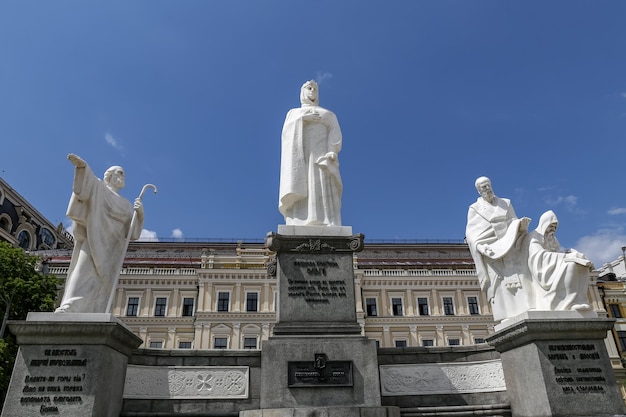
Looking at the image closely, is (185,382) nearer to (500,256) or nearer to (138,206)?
(138,206)

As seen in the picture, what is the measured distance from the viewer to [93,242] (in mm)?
6996

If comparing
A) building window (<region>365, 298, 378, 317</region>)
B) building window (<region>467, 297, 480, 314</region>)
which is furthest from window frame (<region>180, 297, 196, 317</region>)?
building window (<region>467, 297, 480, 314</region>)

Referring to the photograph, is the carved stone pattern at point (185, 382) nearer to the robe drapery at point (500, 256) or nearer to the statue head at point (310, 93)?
the robe drapery at point (500, 256)

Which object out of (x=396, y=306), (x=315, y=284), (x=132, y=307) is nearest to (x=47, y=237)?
(x=132, y=307)

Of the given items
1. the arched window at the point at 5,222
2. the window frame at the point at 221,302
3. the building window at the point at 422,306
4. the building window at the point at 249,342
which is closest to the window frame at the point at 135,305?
the window frame at the point at 221,302

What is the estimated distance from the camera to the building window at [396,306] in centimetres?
4310

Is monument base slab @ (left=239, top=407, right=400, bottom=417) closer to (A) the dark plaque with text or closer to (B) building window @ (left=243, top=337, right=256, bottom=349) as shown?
(A) the dark plaque with text

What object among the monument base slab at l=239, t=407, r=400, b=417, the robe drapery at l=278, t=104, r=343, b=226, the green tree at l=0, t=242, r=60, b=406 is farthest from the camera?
the green tree at l=0, t=242, r=60, b=406

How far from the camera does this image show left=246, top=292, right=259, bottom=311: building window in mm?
41750

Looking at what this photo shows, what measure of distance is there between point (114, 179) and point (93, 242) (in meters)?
1.38

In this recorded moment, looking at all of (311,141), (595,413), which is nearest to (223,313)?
(311,141)

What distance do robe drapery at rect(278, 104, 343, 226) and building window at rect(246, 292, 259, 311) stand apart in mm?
34594

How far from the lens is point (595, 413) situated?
6.31m

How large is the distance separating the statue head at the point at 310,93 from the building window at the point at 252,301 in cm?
3437
